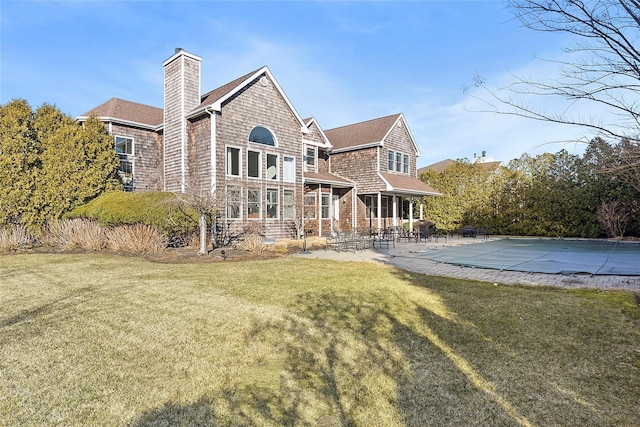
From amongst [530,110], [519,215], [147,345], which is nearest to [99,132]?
[147,345]

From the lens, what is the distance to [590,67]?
3477mm

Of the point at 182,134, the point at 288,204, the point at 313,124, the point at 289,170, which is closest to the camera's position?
the point at 182,134

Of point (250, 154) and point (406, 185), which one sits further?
point (406, 185)

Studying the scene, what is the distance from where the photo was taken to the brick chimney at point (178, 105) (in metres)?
15.7

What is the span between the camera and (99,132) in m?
15.1

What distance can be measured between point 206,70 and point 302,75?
21.2ft

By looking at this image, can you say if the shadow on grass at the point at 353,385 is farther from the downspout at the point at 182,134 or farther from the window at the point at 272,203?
the downspout at the point at 182,134

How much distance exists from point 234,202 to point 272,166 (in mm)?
3262

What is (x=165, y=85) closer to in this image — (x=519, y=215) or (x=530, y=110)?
(x=530, y=110)

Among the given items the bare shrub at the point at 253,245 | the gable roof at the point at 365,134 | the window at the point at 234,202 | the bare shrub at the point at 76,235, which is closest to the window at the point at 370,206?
the gable roof at the point at 365,134

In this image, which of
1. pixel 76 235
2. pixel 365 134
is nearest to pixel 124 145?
pixel 76 235

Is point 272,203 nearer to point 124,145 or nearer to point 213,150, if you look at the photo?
point 213,150

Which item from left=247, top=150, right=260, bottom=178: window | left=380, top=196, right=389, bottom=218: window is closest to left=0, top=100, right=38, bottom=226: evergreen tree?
left=247, top=150, right=260, bottom=178: window

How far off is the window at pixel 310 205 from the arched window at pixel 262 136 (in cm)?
422
